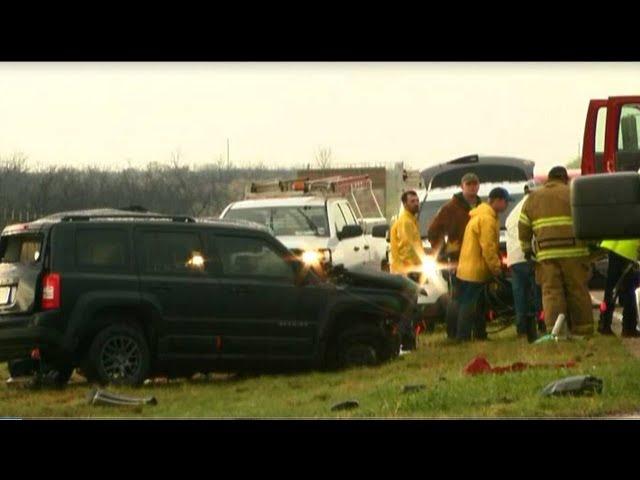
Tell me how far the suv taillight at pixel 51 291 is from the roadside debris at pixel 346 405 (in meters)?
1.63

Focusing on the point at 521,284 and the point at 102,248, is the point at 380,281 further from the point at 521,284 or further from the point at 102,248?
the point at 102,248

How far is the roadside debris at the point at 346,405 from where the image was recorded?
7.84 meters

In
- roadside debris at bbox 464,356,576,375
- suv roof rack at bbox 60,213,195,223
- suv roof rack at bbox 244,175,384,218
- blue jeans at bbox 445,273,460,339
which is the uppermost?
suv roof rack at bbox 244,175,384,218

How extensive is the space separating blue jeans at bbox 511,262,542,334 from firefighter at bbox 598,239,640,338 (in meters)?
0.38

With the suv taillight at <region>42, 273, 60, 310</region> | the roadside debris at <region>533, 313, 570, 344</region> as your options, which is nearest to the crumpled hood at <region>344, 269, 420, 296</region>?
the roadside debris at <region>533, 313, 570, 344</region>

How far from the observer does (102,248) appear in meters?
8.26

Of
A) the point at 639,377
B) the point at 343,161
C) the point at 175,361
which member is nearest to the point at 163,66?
the point at 343,161

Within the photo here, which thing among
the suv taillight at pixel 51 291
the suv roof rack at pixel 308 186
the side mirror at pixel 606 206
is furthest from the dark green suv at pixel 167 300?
the side mirror at pixel 606 206

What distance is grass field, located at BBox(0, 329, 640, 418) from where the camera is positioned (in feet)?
25.3

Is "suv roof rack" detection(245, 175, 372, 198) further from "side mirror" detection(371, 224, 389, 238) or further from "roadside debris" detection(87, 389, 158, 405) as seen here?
"roadside debris" detection(87, 389, 158, 405)

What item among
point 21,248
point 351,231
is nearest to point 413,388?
point 351,231

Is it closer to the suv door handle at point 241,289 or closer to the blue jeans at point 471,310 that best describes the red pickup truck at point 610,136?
the blue jeans at point 471,310

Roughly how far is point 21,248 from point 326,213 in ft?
5.59

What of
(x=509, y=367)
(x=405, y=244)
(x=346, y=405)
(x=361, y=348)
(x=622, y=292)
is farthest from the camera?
(x=361, y=348)
